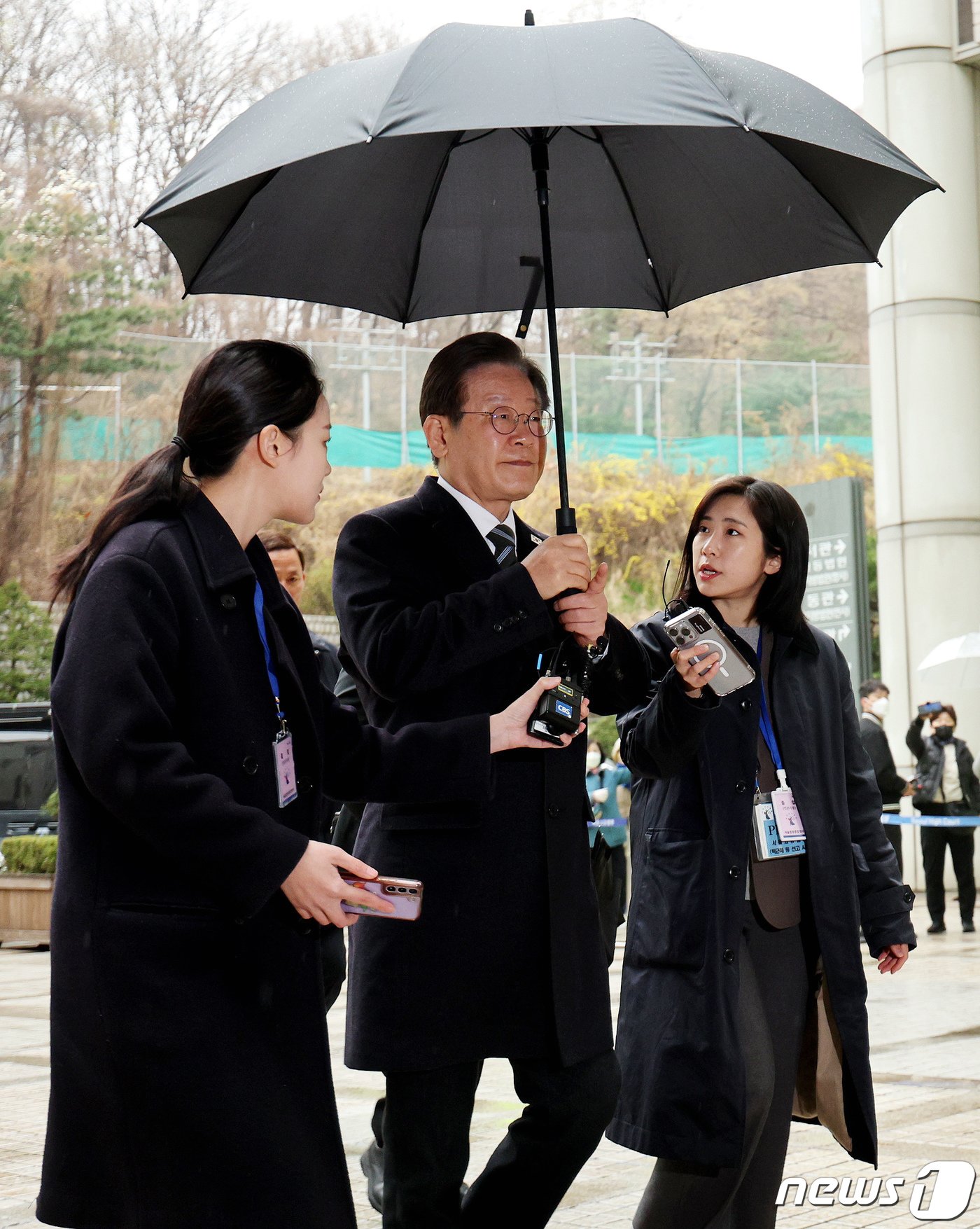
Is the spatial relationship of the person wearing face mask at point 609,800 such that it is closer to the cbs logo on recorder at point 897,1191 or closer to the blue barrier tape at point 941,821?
the blue barrier tape at point 941,821

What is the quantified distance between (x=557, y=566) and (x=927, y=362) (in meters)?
15.1

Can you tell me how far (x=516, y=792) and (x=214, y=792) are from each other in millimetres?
1008

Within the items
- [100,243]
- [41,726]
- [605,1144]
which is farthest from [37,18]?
[605,1144]

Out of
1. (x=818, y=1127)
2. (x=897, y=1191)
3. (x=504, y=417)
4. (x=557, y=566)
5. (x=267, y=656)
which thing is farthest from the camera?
(x=818, y=1127)

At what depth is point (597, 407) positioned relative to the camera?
38.9m

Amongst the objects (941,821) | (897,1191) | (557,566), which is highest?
(557,566)

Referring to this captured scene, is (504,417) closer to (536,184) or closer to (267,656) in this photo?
(536,184)

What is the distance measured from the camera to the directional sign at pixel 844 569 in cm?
1673

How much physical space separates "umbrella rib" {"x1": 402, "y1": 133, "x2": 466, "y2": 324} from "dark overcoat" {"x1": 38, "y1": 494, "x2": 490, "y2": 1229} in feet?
5.64

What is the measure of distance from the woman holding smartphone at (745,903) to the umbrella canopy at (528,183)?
0.64 meters

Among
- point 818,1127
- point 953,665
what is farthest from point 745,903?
point 953,665

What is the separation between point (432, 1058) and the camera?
3045mm

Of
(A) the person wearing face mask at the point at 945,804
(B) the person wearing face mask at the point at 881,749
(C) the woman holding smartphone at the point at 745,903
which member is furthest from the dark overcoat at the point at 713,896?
(A) the person wearing face mask at the point at 945,804

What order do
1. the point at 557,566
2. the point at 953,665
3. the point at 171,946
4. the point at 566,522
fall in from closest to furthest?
the point at 171,946 < the point at 557,566 < the point at 566,522 < the point at 953,665
